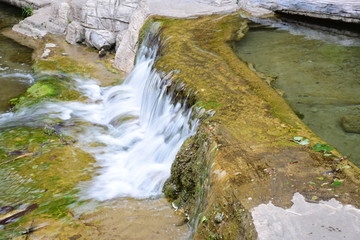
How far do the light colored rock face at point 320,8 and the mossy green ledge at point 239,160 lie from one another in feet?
11.4

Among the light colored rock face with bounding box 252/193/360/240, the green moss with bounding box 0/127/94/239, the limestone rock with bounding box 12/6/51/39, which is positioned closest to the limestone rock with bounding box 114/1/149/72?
the green moss with bounding box 0/127/94/239

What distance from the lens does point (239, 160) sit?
3533 millimetres

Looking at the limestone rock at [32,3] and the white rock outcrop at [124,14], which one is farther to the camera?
the limestone rock at [32,3]

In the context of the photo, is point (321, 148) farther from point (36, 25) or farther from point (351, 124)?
point (36, 25)

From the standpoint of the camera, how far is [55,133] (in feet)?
22.5

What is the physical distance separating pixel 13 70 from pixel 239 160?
8.77m

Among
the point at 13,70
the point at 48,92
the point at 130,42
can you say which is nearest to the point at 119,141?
the point at 48,92

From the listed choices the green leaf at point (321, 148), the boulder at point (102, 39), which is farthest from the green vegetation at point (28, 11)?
the green leaf at point (321, 148)

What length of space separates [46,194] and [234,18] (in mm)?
6313

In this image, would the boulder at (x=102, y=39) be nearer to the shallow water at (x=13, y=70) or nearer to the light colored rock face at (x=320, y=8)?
the shallow water at (x=13, y=70)

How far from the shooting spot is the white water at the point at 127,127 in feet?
17.2

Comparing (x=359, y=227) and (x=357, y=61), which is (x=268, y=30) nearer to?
(x=357, y=61)

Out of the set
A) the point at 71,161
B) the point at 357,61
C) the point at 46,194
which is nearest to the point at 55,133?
the point at 71,161

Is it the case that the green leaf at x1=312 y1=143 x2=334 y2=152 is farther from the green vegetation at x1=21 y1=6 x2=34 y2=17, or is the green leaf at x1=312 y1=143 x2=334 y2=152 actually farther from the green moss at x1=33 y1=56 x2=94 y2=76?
the green vegetation at x1=21 y1=6 x2=34 y2=17
